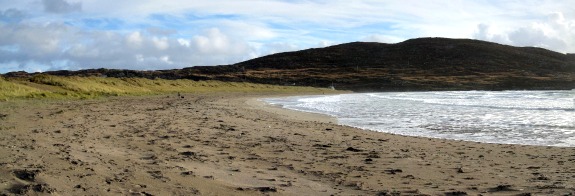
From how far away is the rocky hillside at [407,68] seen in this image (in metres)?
75.6

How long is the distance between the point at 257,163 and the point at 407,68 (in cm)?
9271

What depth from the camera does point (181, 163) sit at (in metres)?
7.63

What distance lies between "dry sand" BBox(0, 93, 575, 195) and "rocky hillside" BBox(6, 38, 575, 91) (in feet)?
201

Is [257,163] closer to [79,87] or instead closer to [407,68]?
[79,87]

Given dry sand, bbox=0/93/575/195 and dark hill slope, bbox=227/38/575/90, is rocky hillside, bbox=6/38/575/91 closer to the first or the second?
dark hill slope, bbox=227/38/575/90

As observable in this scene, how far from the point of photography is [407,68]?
97.4 meters

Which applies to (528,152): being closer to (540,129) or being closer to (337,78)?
(540,129)

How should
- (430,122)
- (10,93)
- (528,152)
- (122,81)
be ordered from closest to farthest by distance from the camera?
(528,152)
(430,122)
(10,93)
(122,81)

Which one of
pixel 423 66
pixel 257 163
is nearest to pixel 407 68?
pixel 423 66

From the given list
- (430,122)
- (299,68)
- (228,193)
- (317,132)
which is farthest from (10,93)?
(299,68)

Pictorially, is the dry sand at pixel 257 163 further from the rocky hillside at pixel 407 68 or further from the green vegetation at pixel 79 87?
the rocky hillside at pixel 407 68

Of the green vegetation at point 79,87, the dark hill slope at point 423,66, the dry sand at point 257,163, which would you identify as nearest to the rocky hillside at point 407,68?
the dark hill slope at point 423,66

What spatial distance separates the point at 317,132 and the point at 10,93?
18.7 m

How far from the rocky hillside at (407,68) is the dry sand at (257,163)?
61137mm
